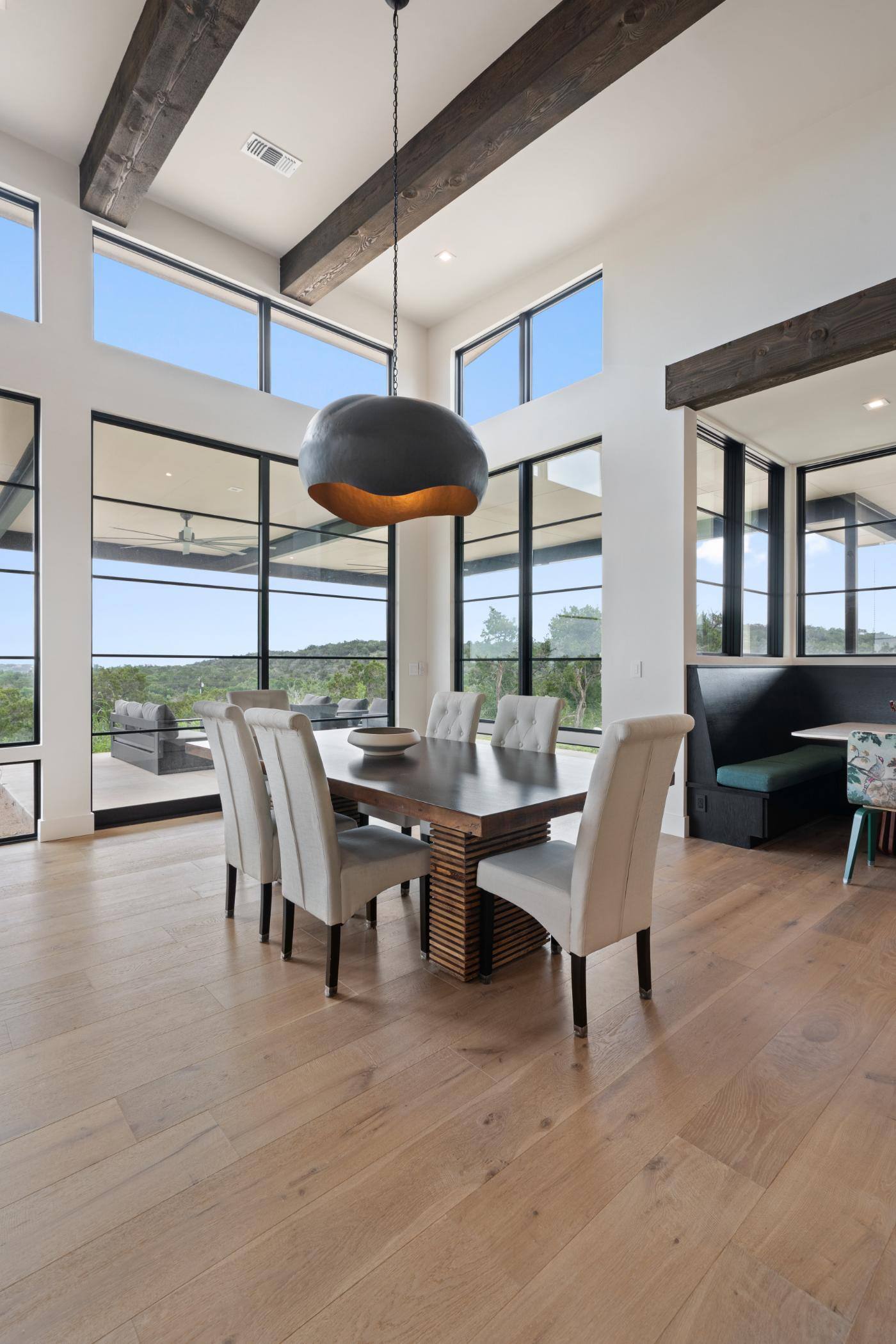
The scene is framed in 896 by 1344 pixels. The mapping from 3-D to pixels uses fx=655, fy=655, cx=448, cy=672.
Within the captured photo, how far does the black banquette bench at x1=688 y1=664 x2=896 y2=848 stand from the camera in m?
4.12

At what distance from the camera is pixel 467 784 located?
2451 mm

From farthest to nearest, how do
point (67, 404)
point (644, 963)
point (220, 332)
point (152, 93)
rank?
point (220, 332) → point (67, 404) → point (152, 93) → point (644, 963)

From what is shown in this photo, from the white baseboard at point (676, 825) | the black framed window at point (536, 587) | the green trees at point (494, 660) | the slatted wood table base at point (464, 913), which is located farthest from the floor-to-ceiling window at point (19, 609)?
the white baseboard at point (676, 825)

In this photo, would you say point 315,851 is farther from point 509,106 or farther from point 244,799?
point 509,106

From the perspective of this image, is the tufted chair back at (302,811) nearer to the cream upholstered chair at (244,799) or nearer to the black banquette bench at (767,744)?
the cream upholstered chair at (244,799)

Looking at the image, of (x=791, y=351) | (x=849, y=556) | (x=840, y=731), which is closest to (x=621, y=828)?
(x=840, y=731)

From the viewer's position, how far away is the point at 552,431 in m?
5.29

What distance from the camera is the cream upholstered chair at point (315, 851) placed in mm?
2205

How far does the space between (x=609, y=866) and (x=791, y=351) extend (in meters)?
3.32

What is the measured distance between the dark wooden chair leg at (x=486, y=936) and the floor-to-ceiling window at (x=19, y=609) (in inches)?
130

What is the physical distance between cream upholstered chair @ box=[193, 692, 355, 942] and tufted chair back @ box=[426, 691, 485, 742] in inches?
51.5

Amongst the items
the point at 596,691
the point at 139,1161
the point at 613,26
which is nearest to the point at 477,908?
the point at 139,1161

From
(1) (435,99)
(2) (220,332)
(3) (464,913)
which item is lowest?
(3) (464,913)

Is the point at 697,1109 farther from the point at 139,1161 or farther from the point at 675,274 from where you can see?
the point at 675,274
